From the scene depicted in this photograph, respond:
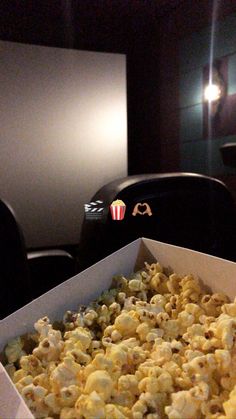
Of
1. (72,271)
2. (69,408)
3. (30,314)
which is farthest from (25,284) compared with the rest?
(69,408)

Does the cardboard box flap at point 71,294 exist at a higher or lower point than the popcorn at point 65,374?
higher

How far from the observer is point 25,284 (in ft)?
4.48

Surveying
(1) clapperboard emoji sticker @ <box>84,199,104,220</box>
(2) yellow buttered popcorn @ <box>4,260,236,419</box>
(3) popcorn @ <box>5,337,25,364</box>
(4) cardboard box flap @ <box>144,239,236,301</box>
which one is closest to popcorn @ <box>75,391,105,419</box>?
(2) yellow buttered popcorn @ <box>4,260,236,419</box>

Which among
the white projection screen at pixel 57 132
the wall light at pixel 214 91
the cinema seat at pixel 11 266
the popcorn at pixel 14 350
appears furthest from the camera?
the white projection screen at pixel 57 132

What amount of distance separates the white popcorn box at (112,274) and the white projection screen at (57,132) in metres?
2.16

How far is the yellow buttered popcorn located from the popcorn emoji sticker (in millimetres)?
621

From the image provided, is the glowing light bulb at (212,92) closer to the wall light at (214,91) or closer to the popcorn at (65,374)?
the wall light at (214,91)

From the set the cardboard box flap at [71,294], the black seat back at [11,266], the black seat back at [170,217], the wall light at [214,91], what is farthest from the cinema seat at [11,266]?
the wall light at [214,91]

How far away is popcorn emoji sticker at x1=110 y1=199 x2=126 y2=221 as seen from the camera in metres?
1.38

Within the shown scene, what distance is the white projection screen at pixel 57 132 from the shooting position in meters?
2.92

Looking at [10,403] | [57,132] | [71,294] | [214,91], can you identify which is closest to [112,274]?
[71,294]

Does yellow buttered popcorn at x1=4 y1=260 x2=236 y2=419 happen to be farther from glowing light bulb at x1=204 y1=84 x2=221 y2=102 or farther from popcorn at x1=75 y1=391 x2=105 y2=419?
glowing light bulb at x1=204 y1=84 x2=221 y2=102

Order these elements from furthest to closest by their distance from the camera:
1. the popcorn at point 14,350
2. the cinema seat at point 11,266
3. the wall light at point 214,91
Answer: the wall light at point 214,91 → the cinema seat at point 11,266 → the popcorn at point 14,350

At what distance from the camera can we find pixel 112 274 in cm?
85
